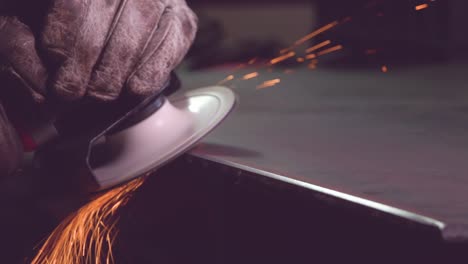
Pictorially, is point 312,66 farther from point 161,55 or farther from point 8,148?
point 8,148

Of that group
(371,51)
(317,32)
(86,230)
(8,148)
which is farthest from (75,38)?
(317,32)

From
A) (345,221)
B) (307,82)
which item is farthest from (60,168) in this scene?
(307,82)

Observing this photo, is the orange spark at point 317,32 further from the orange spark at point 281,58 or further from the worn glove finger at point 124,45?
the worn glove finger at point 124,45

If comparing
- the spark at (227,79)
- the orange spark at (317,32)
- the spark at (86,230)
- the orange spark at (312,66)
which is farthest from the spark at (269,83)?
the spark at (86,230)

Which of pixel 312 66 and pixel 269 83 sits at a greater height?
pixel 269 83

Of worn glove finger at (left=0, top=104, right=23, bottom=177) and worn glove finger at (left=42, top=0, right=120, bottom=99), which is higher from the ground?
worn glove finger at (left=42, top=0, right=120, bottom=99)

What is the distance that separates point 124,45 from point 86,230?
0.38 m

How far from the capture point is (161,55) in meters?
0.81

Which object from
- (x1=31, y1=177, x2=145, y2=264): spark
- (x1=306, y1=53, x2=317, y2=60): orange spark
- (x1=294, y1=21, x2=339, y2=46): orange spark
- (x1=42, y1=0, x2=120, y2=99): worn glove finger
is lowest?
(x1=306, y1=53, x2=317, y2=60): orange spark

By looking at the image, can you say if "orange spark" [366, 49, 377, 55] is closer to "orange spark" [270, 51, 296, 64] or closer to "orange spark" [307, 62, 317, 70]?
"orange spark" [307, 62, 317, 70]

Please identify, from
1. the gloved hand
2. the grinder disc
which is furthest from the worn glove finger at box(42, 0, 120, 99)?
the grinder disc

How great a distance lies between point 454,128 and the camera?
3.11ft

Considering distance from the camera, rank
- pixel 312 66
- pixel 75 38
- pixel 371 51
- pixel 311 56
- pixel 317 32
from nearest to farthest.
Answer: pixel 75 38
pixel 371 51
pixel 312 66
pixel 317 32
pixel 311 56

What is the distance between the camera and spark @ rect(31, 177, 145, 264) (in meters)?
0.93
